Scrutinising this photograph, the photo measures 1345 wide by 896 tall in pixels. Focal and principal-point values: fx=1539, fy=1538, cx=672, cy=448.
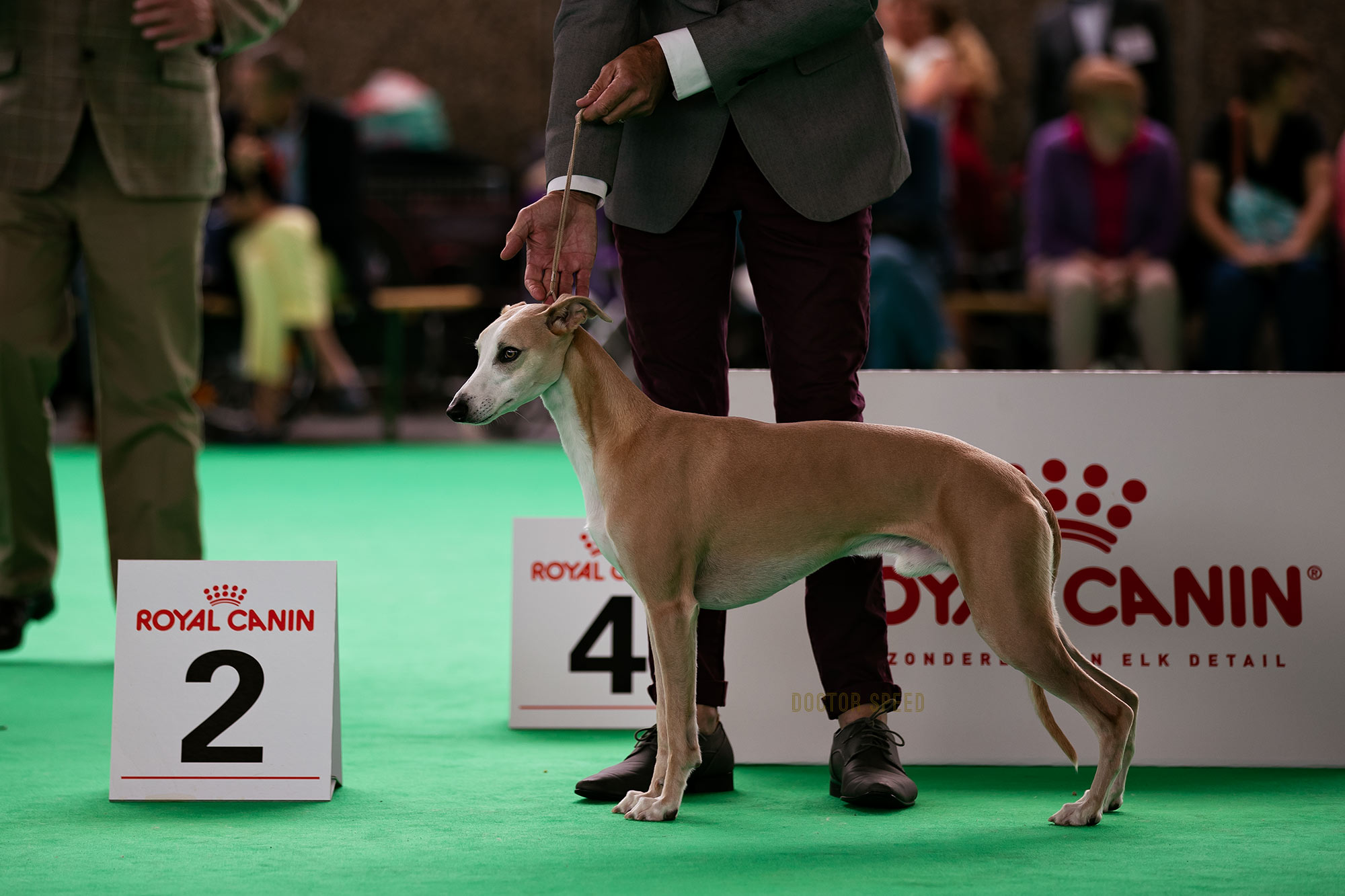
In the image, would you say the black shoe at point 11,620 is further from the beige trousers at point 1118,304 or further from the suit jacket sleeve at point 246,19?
the beige trousers at point 1118,304

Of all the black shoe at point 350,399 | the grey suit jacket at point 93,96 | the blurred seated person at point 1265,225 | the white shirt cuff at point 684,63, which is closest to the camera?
the white shirt cuff at point 684,63

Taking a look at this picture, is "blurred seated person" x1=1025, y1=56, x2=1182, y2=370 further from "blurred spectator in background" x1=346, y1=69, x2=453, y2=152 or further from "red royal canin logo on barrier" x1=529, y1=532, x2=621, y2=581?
"blurred spectator in background" x1=346, y1=69, x2=453, y2=152

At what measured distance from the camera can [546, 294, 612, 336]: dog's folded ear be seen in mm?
2053

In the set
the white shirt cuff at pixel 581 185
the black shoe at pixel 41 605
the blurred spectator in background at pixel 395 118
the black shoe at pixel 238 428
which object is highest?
the blurred spectator in background at pixel 395 118

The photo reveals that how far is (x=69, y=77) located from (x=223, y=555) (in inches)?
70.8

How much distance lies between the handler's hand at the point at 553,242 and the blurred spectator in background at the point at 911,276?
3924mm

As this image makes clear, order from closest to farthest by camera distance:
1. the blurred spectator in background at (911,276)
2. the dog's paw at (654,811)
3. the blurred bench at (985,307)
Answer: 1. the dog's paw at (654,811)
2. the blurred spectator in background at (911,276)
3. the blurred bench at (985,307)

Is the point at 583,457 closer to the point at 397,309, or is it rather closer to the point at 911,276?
the point at 911,276

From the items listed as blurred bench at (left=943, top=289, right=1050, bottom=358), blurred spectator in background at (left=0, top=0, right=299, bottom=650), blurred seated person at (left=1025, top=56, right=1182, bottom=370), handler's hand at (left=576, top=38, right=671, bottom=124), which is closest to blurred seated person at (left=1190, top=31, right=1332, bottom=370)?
blurred seated person at (left=1025, top=56, right=1182, bottom=370)

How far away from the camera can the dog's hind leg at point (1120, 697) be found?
6.80 feet

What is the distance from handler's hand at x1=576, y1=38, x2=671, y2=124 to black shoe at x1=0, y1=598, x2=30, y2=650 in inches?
70.5

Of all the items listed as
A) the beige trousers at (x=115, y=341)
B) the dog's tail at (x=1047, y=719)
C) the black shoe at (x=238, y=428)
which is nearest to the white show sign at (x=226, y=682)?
the beige trousers at (x=115, y=341)

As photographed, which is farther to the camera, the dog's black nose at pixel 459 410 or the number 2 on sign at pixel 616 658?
the number 2 on sign at pixel 616 658

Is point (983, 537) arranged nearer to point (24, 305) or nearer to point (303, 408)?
point (24, 305)
